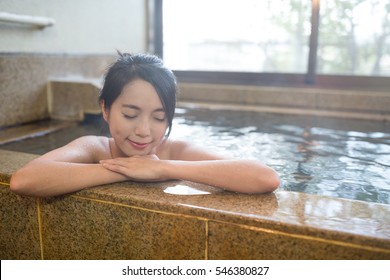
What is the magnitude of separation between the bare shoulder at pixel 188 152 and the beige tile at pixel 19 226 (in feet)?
2.59

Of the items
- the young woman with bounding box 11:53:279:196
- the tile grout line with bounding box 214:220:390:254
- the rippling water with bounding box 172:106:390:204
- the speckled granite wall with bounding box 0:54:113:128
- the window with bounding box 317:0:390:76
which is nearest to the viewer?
the tile grout line with bounding box 214:220:390:254

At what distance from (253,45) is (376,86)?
1902 mm

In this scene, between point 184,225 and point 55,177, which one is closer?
point 184,225

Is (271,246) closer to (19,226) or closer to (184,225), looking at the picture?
(184,225)

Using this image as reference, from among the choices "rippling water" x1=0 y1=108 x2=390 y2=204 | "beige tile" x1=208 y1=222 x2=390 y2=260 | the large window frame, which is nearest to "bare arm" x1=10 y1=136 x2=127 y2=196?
"beige tile" x1=208 y1=222 x2=390 y2=260

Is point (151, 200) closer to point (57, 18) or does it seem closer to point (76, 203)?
point (76, 203)

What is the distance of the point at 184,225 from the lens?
1578 mm

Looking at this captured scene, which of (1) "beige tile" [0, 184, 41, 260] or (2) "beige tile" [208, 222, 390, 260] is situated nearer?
(2) "beige tile" [208, 222, 390, 260]

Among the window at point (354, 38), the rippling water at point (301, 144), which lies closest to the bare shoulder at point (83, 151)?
the rippling water at point (301, 144)

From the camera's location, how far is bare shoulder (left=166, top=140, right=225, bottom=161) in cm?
204

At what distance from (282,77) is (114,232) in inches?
169

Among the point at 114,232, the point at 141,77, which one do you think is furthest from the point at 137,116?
the point at 114,232

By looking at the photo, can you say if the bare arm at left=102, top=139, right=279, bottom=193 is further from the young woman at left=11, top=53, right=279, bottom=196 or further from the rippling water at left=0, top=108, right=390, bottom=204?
the rippling water at left=0, top=108, right=390, bottom=204
